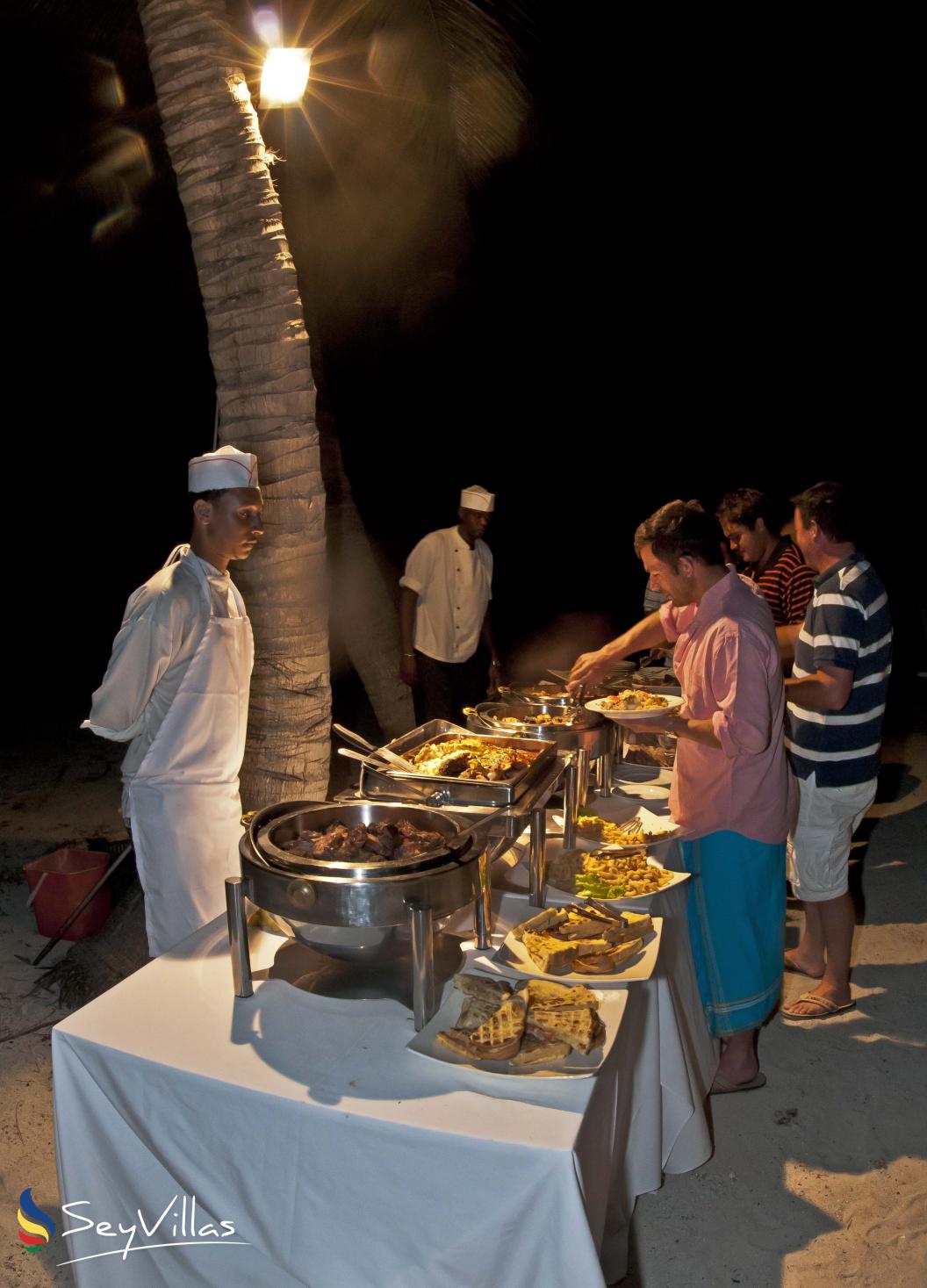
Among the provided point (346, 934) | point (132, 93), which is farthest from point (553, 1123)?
point (132, 93)

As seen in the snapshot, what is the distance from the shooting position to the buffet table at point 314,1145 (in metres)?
1.43

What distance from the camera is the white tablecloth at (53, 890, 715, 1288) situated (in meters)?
1.43

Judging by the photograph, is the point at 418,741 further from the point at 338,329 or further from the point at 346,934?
the point at 338,329

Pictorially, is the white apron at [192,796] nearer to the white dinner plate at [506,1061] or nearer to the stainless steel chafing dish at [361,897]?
the stainless steel chafing dish at [361,897]

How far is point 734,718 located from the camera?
2682 mm

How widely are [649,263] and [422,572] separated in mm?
15408

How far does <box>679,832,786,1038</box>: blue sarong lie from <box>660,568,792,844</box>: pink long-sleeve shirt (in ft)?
0.24

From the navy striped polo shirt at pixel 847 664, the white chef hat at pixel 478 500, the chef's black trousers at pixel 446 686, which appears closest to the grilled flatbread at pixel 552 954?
the navy striped polo shirt at pixel 847 664

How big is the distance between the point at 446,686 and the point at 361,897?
14.8 ft

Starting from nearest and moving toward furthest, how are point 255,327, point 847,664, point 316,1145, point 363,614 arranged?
1. point 316,1145
2. point 847,664
3. point 255,327
4. point 363,614

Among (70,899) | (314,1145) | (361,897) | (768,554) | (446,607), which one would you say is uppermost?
(768,554)

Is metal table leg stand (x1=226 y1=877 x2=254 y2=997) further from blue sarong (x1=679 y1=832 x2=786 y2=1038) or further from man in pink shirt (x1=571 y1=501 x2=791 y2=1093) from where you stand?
blue sarong (x1=679 y1=832 x2=786 y2=1038)

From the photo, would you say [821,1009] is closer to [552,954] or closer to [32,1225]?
[552,954]

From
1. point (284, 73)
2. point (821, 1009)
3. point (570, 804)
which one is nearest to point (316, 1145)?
point (570, 804)
